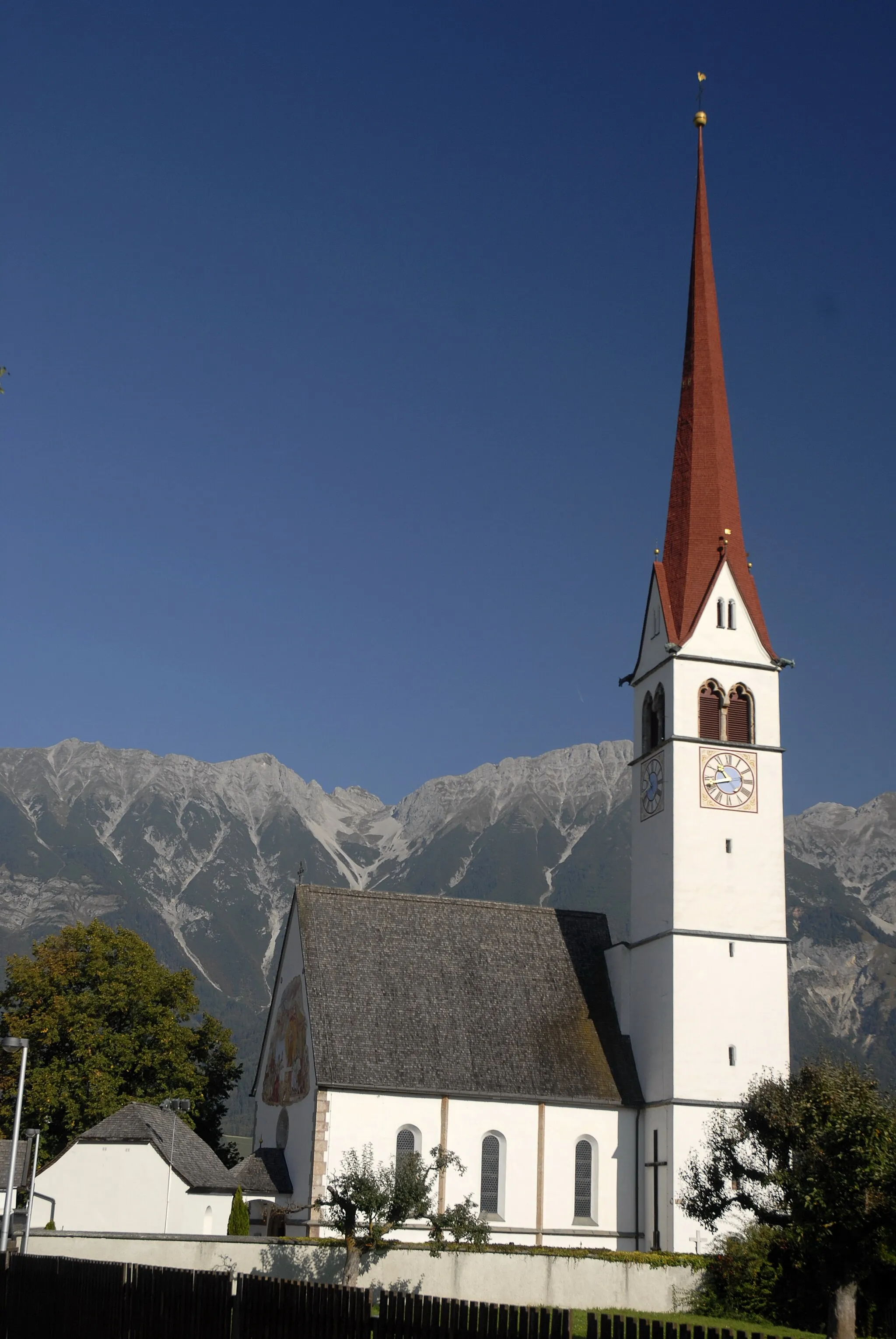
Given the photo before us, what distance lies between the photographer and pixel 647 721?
50.1 meters

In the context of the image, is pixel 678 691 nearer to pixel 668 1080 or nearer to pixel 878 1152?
pixel 668 1080

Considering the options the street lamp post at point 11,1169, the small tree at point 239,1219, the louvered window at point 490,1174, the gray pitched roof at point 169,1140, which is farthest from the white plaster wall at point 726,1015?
the street lamp post at point 11,1169

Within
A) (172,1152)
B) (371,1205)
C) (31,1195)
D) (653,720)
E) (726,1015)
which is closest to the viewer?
(371,1205)

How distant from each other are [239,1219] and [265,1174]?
2914 mm

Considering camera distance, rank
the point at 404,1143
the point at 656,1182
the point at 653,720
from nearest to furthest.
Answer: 1. the point at 404,1143
2. the point at 656,1182
3. the point at 653,720

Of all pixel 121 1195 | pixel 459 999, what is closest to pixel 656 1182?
pixel 459 999

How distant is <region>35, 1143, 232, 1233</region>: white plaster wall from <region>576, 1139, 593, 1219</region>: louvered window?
10.8 metres

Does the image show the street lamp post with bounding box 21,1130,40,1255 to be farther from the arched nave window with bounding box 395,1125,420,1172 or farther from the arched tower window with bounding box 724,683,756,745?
the arched tower window with bounding box 724,683,756,745

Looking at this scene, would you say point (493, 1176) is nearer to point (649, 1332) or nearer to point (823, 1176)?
point (823, 1176)

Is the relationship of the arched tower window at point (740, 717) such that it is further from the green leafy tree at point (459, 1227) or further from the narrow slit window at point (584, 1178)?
the green leafy tree at point (459, 1227)

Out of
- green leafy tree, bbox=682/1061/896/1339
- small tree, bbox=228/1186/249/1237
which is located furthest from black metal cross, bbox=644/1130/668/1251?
small tree, bbox=228/1186/249/1237

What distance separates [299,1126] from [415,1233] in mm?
5153

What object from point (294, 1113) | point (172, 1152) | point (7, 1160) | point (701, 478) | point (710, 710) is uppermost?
point (701, 478)

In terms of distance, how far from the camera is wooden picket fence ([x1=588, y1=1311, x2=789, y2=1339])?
1488 cm
